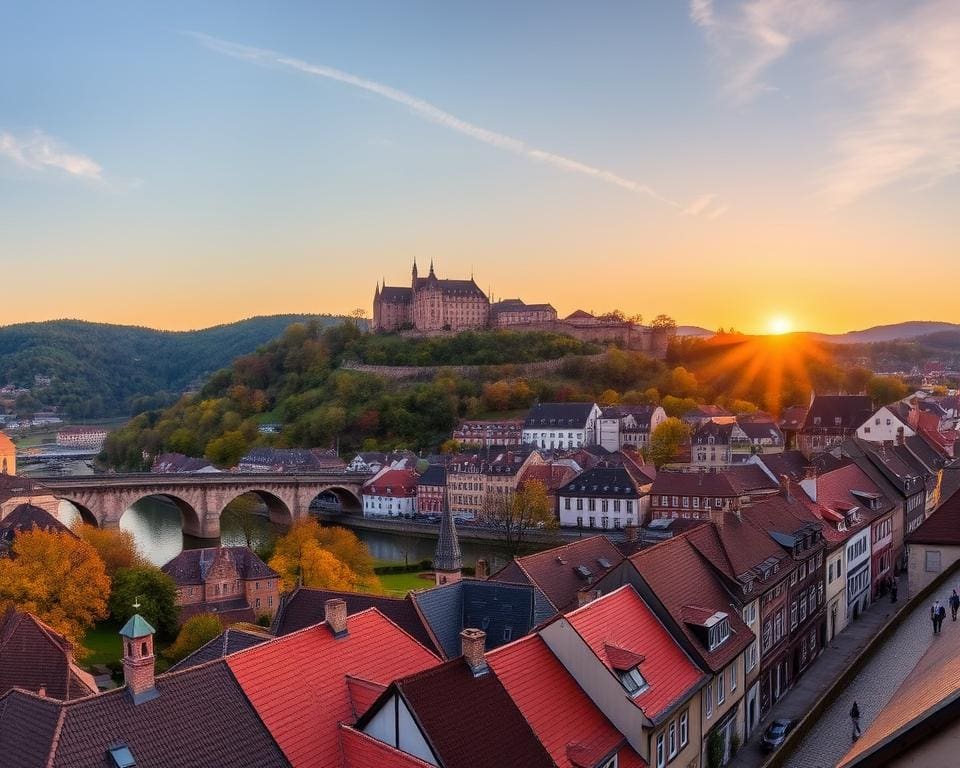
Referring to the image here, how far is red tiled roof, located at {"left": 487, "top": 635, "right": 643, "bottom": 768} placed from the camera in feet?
46.6

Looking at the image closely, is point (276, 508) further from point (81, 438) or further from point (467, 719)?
point (81, 438)

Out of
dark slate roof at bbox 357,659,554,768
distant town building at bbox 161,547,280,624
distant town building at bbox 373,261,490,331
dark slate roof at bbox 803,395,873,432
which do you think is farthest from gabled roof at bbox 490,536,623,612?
distant town building at bbox 373,261,490,331

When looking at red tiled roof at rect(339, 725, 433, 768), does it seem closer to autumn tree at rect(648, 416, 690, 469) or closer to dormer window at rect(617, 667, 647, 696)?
dormer window at rect(617, 667, 647, 696)

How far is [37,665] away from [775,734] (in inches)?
700

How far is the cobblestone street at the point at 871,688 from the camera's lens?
59.7 ft

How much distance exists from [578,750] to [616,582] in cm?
617

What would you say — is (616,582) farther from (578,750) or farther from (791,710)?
(791,710)

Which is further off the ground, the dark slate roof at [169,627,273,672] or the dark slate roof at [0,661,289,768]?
the dark slate roof at [0,661,289,768]

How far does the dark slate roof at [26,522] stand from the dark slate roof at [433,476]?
118 ft

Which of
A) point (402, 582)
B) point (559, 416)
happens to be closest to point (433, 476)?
point (559, 416)

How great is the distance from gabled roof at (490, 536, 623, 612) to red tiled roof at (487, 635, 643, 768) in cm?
608

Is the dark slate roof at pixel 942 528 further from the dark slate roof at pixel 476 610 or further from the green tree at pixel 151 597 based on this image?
the green tree at pixel 151 597

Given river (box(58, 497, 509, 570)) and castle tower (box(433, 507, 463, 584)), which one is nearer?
castle tower (box(433, 507, 463, 584))

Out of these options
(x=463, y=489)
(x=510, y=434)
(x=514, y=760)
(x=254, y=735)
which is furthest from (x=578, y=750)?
(x=510, y=434)
